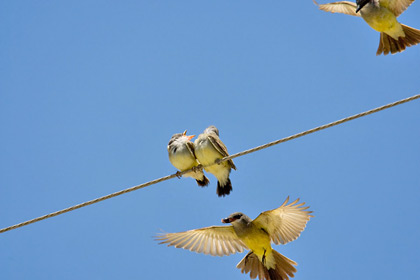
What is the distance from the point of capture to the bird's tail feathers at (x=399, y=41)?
379 inches

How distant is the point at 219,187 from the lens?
8.25 metres

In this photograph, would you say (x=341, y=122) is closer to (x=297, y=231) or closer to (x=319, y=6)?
(x=297, y=231)

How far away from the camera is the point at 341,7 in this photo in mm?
10992

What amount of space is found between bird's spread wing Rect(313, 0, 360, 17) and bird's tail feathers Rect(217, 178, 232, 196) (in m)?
4.38

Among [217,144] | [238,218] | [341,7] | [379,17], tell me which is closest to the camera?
[238,218]

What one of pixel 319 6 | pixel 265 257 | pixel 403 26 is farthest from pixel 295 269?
pixel 319 6

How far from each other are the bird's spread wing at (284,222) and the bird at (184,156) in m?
1.03

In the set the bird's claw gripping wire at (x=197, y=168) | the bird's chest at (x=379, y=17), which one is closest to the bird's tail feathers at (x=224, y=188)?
the bird's claw gripping wire at (x=197, y=168)

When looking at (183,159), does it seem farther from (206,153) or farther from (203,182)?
(203,182)

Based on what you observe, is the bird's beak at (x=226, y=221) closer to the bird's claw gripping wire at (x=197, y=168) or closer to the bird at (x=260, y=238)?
the bird at (x=260, y=238)

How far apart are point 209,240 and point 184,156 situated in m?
1.23

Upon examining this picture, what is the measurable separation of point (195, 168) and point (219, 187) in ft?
1.79

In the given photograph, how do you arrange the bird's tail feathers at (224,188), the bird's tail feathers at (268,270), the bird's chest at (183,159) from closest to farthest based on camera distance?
the bird's tail feathers at (268,270), the bird's chest at (183,159), the bird's tail feathers at (224,188)

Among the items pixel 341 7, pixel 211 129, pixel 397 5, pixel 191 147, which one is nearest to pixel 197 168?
pixel 191 147
